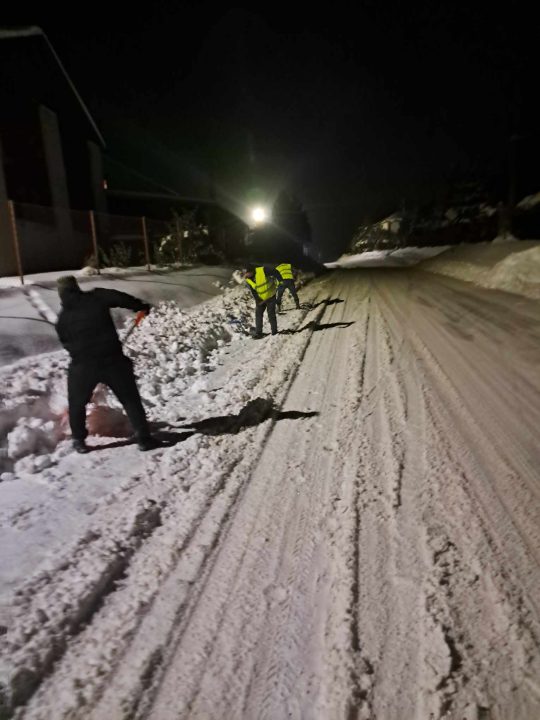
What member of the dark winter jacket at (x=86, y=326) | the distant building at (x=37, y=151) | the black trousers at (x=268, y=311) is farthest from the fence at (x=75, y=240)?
the dark winter jacket at (x=86, y=326)

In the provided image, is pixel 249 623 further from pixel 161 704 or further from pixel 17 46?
pixel 17 46

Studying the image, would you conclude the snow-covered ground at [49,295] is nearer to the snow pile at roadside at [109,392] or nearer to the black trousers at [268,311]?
the snow pile at roadside at [109,392]

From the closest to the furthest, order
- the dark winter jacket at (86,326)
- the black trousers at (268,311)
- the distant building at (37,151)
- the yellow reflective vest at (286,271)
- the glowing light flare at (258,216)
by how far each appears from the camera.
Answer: the dark winter jacket at (86,326), the black trousers at (268,311), the yellow reflective vest at (286,271), the distant building at (37,151), the glowing light flare at (258,216)

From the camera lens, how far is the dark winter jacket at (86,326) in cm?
397

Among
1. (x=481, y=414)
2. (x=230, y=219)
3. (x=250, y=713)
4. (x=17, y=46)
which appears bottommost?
(x=250, y=713)

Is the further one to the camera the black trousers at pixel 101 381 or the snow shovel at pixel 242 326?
the snow shovel at pixel 242 326

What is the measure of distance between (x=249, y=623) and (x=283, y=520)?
87 centimetres

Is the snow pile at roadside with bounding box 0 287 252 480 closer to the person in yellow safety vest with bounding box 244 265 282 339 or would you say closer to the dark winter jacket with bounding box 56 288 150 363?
the person in yellow safety vest with bounding box 244 265 282 339

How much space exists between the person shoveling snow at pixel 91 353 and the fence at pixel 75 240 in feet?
28.5

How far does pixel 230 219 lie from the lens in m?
37.5

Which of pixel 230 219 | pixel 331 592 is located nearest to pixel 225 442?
pixel 331 592

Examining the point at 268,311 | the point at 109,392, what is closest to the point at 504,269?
the point at 268,311

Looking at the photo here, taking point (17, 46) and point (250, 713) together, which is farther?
point (17, 46)

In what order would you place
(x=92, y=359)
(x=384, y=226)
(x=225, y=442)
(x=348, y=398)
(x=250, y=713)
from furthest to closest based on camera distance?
1. (x=384, y=226)
2. (x=348, y=398)
3. (x=225, y=442)
4. (x=92, y=359)
5. (x=250, y=713)
